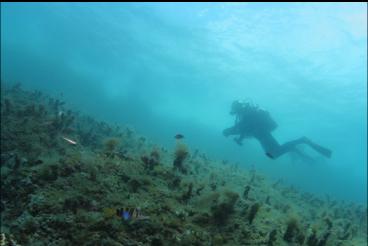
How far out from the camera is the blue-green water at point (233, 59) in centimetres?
2969

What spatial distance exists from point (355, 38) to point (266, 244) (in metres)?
26.9

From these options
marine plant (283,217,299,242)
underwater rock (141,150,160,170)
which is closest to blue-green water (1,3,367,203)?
marine plant (283,217,299,242)

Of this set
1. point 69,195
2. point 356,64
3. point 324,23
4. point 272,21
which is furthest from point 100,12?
point 69,195

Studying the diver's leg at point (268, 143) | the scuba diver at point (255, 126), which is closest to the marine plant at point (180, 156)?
the scuba diver at point (255, 126)

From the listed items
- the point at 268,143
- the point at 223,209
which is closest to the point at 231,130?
the point at 268,143

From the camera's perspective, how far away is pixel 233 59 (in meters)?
40.8

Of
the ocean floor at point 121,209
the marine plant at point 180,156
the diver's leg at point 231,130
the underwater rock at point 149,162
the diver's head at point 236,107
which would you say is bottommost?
the ocean floor at point 121,209

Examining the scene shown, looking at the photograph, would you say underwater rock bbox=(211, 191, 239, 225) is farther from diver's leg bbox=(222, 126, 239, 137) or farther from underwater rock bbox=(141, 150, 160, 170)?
diver's leg bbox=(222, 126, 239, 137)

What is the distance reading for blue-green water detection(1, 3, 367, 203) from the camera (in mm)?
29688

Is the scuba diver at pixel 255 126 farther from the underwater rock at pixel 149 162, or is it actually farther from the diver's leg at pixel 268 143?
the underwater rock at pixel 149 162

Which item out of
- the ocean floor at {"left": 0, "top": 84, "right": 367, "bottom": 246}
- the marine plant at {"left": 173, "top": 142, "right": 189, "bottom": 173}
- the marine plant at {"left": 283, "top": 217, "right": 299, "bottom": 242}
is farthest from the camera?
the marine plant at {"left": 173, "top": 142, "right": 189, "bottom": 173}

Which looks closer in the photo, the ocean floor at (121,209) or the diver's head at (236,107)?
the ocean floor at (121,209)

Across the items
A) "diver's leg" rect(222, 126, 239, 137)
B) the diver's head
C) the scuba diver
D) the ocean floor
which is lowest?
the ocean floor

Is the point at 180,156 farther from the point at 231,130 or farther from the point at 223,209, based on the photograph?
the point at 231,130
